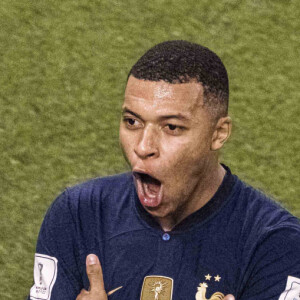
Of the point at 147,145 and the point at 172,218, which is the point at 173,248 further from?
the point at 147,145

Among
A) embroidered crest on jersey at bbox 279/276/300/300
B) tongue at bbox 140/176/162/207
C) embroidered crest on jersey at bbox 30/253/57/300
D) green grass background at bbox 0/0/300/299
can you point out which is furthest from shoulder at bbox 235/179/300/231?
green grass background at bbox 0/0/300/299

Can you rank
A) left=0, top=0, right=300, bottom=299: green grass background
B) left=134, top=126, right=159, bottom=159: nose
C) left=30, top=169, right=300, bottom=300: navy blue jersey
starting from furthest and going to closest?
left=0, top=0, right=300, bottom=299: green grass background < left=30, top=169, right=300, bottom=300: navy blue jersey < left=134, top=126, right=159, bottom=159: nose

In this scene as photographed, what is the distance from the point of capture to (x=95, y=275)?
144 centimetres

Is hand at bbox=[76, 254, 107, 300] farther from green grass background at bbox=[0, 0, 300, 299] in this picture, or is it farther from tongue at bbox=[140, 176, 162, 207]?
green grass background at bbox=[0, 0, 300, 299]

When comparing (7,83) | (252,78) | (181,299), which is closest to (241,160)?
(252,78)

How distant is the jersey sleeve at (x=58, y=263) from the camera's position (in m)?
1.47

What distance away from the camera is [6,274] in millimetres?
2598

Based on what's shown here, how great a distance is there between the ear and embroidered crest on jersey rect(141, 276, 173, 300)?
0.32m

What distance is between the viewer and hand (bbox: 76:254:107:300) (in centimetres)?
143

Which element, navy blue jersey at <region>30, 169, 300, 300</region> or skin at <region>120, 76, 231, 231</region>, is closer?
skin at <region>120, 76, 231, 231</region>

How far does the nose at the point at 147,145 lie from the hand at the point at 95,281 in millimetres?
309

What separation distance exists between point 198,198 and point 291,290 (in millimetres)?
287

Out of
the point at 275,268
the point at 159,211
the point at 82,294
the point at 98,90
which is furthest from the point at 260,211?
the point at 98,90

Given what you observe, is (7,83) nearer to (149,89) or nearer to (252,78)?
(252,78)
